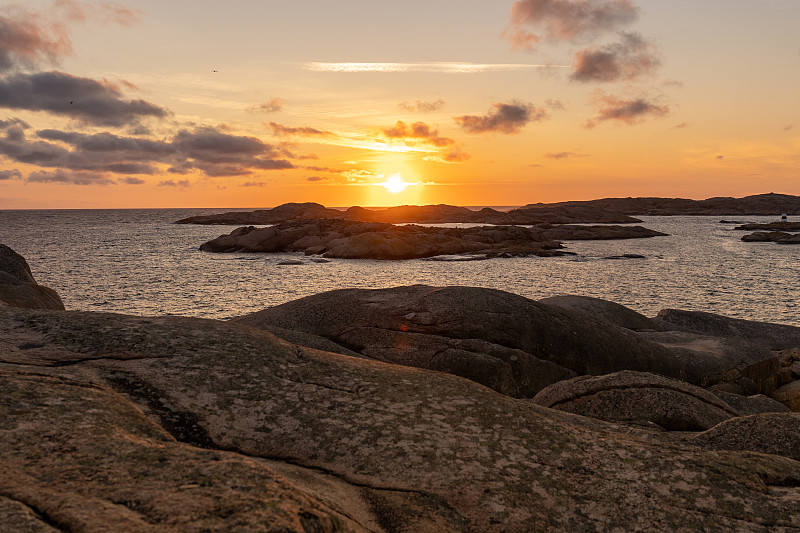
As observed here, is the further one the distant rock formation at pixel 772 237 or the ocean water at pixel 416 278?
the distant rock formation at pixel 772 237

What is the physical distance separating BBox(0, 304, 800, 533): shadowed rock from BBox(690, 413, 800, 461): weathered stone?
139cm

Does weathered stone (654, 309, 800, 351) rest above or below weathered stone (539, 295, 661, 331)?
below

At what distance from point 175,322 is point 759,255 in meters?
105

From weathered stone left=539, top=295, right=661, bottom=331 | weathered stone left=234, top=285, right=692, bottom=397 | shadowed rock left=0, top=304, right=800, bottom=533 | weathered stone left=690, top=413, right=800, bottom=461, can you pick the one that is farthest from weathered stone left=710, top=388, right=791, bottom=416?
weathered stone left=539, top=295, right=661, bottom=331

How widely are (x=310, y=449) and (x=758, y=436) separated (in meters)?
6.39

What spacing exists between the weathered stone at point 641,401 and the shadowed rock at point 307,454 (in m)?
2.85

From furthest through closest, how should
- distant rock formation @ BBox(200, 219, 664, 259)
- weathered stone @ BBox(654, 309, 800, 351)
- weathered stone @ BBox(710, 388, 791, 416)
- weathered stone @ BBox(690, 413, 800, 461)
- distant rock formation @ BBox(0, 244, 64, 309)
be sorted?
distant rock formation @ BBox(200, 219, 664, 259) → weathered stone @ BBox(654, 309, 800, 351) → distant rock formation @ BBox(0, 244, 64, 309) → weathered stone @ BBox(710, 388, 791, 416) → weathered stone @ BBox(690, 413, 800, 461)

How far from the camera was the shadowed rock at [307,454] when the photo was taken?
4.04m

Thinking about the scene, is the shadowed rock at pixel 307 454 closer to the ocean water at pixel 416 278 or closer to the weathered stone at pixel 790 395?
the weathered stone at pixel 790 395

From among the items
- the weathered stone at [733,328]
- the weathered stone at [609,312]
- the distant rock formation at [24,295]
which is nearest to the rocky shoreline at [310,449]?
the distant rock formation at [24,295]

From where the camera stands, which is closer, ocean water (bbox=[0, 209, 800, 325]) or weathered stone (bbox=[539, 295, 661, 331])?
weathered stone (bbox=[539, 295, 661, 331])

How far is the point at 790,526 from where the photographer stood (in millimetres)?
5180

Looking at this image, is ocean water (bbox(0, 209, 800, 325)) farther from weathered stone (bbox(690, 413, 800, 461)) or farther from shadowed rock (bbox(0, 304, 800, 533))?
weathered stone (bbox(690, 413, 800, 461))

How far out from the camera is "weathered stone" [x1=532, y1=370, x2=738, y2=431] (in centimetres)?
1018
